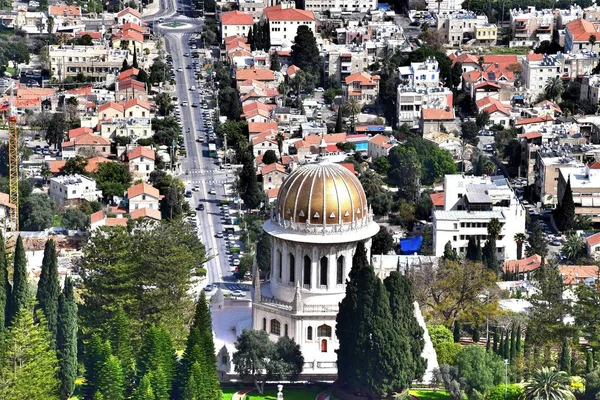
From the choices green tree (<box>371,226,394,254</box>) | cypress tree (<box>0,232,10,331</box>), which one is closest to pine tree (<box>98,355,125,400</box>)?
cypress tree (<box>0,232,10,331</box>)

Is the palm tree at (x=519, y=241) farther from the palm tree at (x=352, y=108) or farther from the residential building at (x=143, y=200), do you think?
the palm tree at (x=352, y=108)

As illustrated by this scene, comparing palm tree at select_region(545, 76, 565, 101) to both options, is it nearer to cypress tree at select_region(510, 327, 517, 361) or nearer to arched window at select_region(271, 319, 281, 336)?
cypress tree at select_region(510, 327, 517, 361)

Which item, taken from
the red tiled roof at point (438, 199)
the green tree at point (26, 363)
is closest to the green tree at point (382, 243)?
the red tiled roof at point (438, 199)

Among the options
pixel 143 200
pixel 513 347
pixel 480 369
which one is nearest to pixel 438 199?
pixel 143 200

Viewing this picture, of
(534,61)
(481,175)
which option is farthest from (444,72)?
(481,175)

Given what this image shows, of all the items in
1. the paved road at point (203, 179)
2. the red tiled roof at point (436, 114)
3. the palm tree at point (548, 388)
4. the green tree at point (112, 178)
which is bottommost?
the paved road at point (203, 179)

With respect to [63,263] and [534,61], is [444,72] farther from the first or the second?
[63,263]
